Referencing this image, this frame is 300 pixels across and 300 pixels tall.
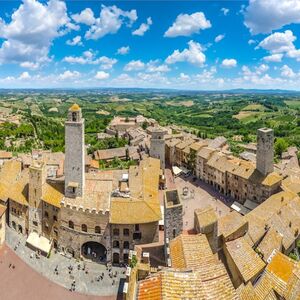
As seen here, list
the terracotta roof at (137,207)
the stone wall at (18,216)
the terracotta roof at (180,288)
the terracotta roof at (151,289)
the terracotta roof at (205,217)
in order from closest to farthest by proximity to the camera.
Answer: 1. the terracotta roof at (151,289)
2. the terracotta roof at (180,288)
3. the terracotta roof at (205,217)
4. the terracotta roof at (137,207)
5. the stone wall at (18,216)

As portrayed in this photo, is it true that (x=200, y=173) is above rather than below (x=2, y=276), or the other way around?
above

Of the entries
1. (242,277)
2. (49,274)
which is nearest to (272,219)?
(242,277)

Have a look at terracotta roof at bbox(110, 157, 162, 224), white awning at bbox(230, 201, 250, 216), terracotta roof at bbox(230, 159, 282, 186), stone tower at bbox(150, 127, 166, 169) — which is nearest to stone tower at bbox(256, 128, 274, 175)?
terracotta roof at bbox(230, 159, 282, 186)

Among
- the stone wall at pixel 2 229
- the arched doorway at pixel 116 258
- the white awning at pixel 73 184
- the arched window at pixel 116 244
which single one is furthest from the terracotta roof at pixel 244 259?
the stone wall at pixel 2 229

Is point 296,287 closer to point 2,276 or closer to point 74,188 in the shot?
point 74,188

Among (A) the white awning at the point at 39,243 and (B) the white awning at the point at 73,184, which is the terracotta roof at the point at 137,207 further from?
(A) the white awning at the point at 39,243

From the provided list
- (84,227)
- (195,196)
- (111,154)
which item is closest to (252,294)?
(84,227)
